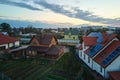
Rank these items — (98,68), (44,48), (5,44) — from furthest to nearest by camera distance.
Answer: (5,44) < (44,48) < (98,68)

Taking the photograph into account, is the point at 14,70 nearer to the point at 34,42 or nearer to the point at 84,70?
the point at 84,70

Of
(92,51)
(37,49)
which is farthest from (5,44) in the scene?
(92,51)

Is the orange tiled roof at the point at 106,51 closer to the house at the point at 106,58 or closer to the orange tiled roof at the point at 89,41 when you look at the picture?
the house at the point at 106,58

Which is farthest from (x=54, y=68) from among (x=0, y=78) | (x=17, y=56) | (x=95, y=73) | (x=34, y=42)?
(x=34, y=42)

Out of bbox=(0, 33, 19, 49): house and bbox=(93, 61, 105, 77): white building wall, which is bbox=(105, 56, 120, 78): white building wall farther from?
bbox=(0, 33, 19, 49): house

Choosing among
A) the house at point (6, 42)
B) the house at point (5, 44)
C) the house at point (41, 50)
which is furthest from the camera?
the house at point (6, 42)

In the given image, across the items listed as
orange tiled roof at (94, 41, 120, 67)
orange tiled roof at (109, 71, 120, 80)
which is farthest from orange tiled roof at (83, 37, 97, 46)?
orange tiled roof at (109, 71, 120, 80)

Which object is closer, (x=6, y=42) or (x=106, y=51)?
(x=106, y=51)

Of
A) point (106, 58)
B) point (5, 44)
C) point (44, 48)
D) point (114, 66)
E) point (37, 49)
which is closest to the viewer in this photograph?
point (114, 66)

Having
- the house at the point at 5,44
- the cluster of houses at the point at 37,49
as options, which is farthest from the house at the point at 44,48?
the house at the point at 5,44

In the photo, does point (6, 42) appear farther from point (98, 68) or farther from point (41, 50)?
point (98, 68)
